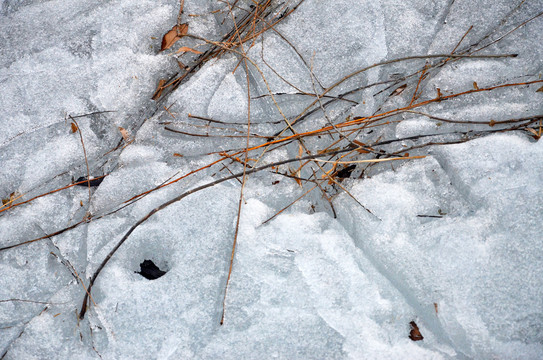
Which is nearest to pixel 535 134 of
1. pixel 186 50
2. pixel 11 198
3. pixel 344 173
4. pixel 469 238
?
pixel 469 238

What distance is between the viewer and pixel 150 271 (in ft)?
4.12

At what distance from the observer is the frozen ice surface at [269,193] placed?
115 cm

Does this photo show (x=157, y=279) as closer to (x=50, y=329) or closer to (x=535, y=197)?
(x=50, y=329)

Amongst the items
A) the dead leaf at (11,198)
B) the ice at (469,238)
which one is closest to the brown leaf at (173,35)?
the dead leaf at (11,198)

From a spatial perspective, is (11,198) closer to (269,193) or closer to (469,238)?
(269,193)

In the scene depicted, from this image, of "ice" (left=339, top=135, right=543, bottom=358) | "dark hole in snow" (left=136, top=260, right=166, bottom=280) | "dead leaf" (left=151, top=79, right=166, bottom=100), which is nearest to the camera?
"ice" (left=339, top=135, right=543, bottom=358)

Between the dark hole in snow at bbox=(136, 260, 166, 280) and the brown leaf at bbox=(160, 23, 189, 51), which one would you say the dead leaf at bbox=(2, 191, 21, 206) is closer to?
the dark hole in snow at bbox=(136, 260, 166, 280)

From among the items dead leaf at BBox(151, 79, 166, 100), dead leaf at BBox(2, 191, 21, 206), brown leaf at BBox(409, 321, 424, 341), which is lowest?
brown leaf at BBox(409, 321, 424, 341)

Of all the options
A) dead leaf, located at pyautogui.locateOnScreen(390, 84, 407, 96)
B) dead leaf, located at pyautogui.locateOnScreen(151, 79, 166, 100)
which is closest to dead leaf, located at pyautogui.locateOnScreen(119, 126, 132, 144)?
dead leaf, located at pyautogui.locateOnScreen(151, 79, 166, 100)

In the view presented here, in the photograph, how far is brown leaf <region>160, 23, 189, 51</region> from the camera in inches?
59.4

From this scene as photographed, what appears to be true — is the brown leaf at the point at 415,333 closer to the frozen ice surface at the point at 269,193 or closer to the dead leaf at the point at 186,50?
the frozen ice surface at the point at 269,193

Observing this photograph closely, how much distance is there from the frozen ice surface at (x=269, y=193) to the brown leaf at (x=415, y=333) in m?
0.01

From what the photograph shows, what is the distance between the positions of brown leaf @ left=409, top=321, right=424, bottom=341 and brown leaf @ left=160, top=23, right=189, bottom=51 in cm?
132

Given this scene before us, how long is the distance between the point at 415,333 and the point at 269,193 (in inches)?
24.8
